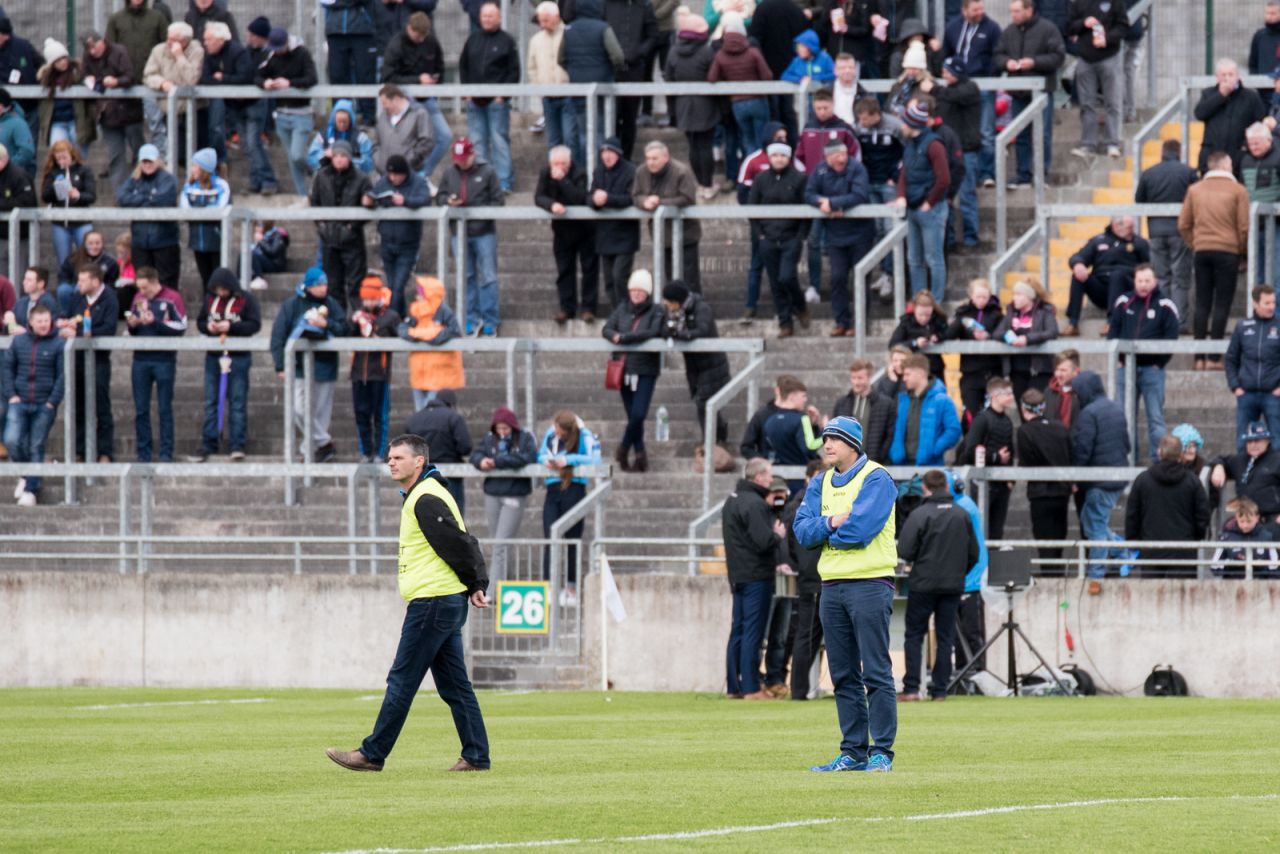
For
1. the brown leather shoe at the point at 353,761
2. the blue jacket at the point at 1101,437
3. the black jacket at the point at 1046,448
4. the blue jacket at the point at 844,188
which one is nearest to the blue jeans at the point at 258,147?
the blue jacket at the point at 844,188

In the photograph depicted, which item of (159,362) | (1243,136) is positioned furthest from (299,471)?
(1243,136)

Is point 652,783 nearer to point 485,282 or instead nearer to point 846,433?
point 846,433

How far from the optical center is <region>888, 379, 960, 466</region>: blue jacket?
21.8 metres

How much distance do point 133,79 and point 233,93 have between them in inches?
51.8

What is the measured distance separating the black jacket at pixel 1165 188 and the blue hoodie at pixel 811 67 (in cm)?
399

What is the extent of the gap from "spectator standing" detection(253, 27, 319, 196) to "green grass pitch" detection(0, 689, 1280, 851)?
11.5m

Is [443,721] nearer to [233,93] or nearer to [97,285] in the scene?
[97,285]

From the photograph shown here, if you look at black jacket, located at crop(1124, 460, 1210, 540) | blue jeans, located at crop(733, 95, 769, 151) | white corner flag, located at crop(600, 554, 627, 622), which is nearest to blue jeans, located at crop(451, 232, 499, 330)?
blue jeans, located at crop(733, 95, 769, 151)

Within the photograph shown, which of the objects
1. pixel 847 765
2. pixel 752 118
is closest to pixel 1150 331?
pixel 752 118

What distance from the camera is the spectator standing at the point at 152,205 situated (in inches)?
1061

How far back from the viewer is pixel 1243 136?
82.1 ft

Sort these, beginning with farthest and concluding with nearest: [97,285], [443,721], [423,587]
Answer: [97,285]
[443,721]
[423,587]

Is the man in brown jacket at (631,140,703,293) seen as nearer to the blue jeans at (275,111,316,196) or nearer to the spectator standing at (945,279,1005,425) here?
the spectator standing at (945,279,1005,425)

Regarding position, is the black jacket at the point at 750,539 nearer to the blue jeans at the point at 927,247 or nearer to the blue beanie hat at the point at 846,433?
the blue jeans at the point at 927,247
